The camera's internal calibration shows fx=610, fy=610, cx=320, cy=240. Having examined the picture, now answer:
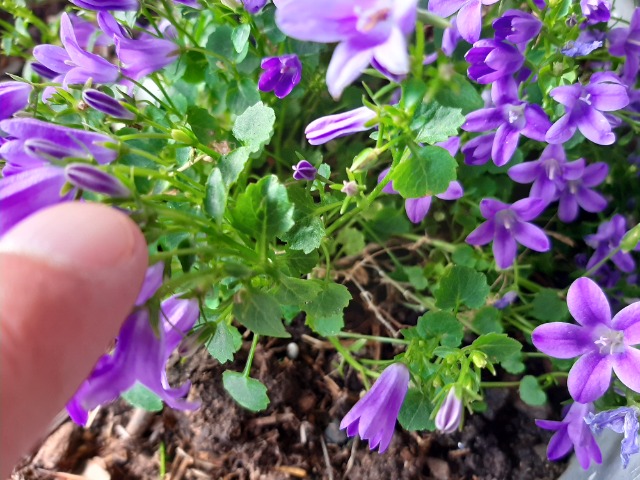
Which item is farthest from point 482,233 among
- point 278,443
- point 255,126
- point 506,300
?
point 278,443

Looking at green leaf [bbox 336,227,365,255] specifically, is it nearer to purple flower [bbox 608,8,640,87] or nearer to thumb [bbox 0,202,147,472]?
purple flower [bbox 608,8,640,87]

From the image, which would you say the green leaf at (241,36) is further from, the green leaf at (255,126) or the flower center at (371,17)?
the flower center at (371,17)

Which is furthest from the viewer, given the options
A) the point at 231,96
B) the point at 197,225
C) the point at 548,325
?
the point at 231,96

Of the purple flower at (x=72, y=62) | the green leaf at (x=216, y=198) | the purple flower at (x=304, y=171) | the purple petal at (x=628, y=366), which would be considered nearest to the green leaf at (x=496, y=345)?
the purple petal at (x=628, y=366)

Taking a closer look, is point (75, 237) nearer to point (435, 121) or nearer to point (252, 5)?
point (435, 121)

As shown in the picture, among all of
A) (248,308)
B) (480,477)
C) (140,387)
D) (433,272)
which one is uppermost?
(248,308)

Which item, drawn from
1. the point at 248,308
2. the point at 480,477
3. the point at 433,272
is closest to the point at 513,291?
the point at 433,272

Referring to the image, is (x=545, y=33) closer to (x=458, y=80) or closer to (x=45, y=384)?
(x=458, y=80)
